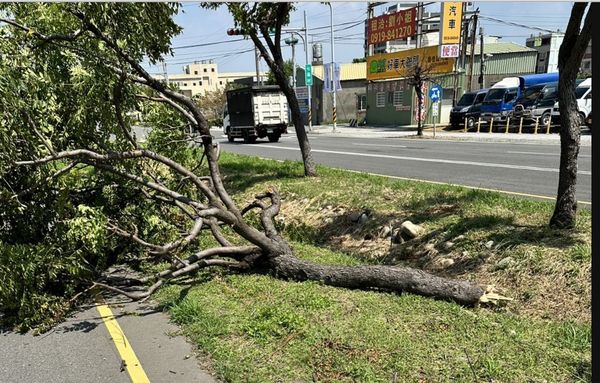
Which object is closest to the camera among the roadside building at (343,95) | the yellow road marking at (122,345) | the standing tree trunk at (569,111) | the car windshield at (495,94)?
the yellow road marking at (122,345)

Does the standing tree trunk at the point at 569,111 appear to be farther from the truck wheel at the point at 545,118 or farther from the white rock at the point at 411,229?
the truck wheel at the point at 545,118

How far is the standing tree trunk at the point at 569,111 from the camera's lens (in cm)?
504

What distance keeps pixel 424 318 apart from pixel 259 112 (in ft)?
76.2

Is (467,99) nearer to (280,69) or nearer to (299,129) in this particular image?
(299,129)

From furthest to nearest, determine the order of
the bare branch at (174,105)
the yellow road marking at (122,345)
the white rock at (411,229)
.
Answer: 1. the white rock at (411,229)
2. the bare branch at (174,105)
3. the yellow road marking at (122,345)

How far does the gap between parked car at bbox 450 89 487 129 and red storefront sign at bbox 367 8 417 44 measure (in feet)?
21.7

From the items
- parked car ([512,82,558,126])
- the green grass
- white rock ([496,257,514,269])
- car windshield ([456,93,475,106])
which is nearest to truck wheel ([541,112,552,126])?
parked car ([512,82,558,126])

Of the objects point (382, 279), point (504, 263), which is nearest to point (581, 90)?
point (504, 263)

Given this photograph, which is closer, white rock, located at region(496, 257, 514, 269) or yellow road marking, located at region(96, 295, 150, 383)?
yellow road marking, located at region(96, 295, 150, 383)

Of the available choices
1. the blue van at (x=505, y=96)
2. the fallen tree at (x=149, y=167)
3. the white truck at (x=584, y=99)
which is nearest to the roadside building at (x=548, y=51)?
the blue van at (x=505, y=96)

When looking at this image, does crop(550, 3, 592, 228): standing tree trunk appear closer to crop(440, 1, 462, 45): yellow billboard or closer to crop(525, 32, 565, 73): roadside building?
crop(440, 1, 462, 45): yellow billboard

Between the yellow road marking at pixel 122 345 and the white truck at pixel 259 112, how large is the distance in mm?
21587

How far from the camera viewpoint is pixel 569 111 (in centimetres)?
520

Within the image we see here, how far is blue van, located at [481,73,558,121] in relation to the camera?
1090 inches
